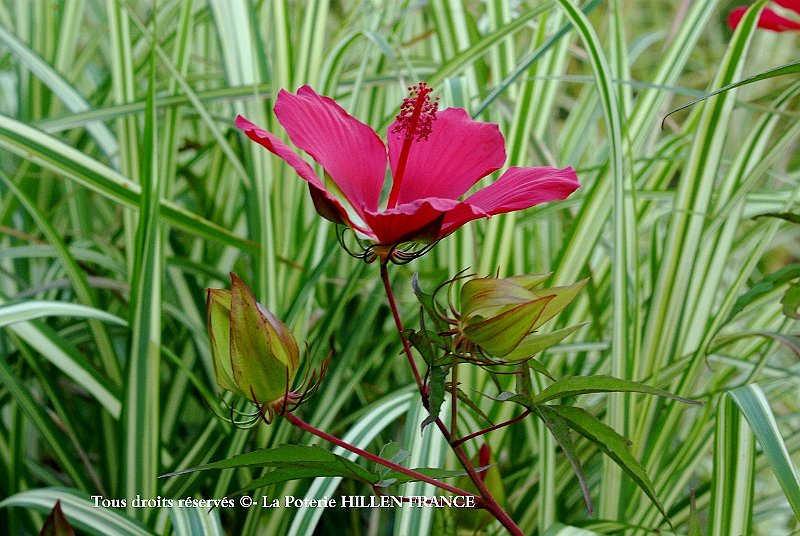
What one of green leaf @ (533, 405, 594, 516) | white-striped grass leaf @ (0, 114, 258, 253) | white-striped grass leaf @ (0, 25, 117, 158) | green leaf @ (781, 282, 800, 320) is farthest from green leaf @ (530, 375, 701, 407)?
white-striped grass leaf @ (0, 25, 117, 158)

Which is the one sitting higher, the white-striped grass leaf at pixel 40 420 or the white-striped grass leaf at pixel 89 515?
the white-striped grass leaf at pixel 40 420

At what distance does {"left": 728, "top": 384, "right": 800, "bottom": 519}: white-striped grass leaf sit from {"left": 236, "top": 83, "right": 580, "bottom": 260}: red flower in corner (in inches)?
6.3

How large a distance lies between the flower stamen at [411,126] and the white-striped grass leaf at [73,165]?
0.85 ft

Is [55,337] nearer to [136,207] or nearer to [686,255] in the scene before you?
[136,207]

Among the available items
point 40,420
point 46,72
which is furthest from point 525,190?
point 46,72

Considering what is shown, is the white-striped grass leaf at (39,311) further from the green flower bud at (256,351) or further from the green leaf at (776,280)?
the green leaf at (776,280)

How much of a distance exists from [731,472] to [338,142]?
0.86 feet

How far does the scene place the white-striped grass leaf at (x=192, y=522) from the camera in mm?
411

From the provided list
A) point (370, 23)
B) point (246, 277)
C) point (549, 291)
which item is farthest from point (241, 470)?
point (370, 23)

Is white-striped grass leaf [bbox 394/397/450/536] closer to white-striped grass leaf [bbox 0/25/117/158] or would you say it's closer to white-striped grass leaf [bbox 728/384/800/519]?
white-striped grass leaf [bbox 728/384/800/519]

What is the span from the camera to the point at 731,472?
427 mm

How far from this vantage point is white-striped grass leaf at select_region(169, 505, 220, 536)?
41 cm

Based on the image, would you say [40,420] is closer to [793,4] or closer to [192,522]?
[192,522]

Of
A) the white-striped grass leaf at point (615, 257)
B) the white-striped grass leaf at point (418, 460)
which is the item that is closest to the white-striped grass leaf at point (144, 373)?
the white-striped grass leaf at point (418, 460)
